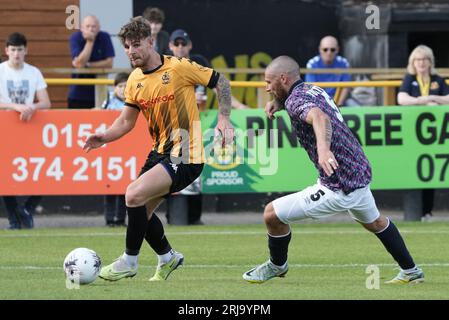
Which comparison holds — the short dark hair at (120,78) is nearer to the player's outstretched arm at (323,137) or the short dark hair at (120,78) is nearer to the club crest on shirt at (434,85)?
the club crest on shirt at (434,85)

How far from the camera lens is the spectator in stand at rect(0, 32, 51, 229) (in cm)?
1678

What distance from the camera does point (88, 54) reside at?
1816 cm

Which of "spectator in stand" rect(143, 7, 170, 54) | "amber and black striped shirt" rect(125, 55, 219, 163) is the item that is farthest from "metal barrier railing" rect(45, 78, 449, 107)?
"amber and black striped shirt" rect(125, 55, 219, 163)

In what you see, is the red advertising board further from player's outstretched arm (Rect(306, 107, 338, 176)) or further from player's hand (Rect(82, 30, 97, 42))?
player's outstretched arm (Rect(306, 107, 338, 176))

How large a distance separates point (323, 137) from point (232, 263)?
10.3 feet

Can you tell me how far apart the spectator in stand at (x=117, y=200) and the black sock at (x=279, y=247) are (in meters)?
6.49

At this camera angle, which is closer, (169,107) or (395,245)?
(395,245)

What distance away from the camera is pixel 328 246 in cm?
1443

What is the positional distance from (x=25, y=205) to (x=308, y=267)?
19.6 feet

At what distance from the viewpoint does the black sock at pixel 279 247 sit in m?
Answer: 10.8

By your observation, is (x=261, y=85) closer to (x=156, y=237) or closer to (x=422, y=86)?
(x=422, y=86)

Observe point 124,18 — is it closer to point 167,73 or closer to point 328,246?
point 328,246

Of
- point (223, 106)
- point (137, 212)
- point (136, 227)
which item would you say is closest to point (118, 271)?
point (136, 227)
